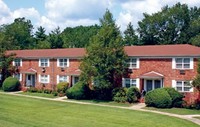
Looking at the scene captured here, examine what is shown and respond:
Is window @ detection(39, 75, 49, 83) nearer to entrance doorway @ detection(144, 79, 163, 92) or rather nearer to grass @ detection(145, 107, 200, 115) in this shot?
entrance doorway @ detection(144, 79, 163, 92)

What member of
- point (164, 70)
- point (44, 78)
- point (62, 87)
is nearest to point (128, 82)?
point (164, 70)

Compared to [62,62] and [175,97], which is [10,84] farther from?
[175,97]

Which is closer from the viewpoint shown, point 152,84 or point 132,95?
point 132,95

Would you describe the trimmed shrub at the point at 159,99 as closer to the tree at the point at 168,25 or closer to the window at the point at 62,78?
the window at the point at 62,78

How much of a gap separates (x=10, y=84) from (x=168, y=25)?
42554mm

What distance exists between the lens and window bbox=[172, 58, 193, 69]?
32.1m

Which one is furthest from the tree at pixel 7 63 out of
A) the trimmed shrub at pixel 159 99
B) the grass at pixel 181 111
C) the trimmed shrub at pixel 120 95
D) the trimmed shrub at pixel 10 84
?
the grass at pixel 181 111

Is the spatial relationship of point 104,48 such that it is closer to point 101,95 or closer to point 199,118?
point 101,95

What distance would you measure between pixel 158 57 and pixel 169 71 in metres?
1.93

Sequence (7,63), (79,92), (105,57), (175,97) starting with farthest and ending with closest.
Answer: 1. (7,63)
2. (79,92)
3. (105,57)
4. (175,97)

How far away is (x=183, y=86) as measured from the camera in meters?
32.5

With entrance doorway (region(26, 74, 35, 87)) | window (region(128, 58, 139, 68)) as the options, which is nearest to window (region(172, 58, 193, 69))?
window (region(128, 58, 139, 68))

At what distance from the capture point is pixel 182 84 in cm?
3266

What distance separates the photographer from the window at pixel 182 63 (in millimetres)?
32125
